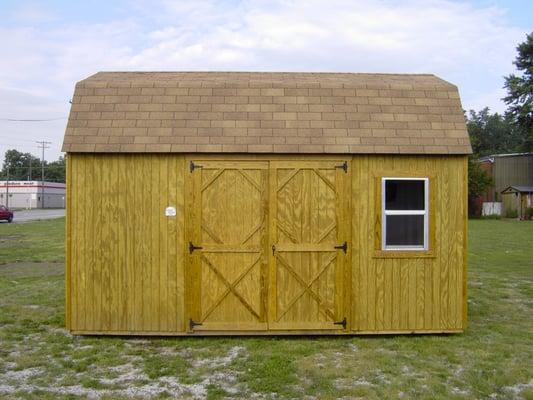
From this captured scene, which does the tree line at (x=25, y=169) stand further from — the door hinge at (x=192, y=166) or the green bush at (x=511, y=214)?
the door hinge at (x=192, y=166)

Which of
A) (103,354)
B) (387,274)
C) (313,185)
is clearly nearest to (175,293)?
(103,354)

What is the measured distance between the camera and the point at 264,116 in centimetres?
761

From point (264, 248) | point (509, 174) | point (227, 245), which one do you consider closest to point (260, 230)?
point (264, 248)

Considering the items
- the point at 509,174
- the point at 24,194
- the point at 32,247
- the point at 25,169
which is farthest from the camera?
the point at 25,169

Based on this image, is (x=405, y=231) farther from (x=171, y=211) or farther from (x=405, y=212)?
(x=171, y=211)

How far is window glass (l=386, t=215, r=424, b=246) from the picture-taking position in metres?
7.51

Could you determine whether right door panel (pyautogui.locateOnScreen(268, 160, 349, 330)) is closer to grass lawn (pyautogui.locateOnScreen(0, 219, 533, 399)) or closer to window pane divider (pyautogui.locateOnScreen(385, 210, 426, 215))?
grass lawn (pyautogui.locateOnScreen(0, 219, 533, 399))

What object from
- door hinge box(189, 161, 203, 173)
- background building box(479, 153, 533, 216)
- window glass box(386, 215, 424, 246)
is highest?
background building box(479, 153, 533, 216)

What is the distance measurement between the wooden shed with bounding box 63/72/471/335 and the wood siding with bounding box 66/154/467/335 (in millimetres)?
13

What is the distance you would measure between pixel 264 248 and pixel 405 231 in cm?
191

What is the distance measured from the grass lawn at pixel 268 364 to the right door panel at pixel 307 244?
387 millimetres

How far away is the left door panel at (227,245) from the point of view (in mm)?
7352

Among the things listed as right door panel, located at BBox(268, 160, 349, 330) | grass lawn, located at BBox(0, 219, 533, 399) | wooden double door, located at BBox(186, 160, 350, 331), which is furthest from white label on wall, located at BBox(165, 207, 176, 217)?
grass lawn, located at BBox(0, 219, 533, 399)

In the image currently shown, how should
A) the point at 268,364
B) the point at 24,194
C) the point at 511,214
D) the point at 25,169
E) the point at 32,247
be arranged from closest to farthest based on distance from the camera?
the point at 268,364, the point at 32,247, the point at 511,214, the point at 24,194, the point at 25,169
